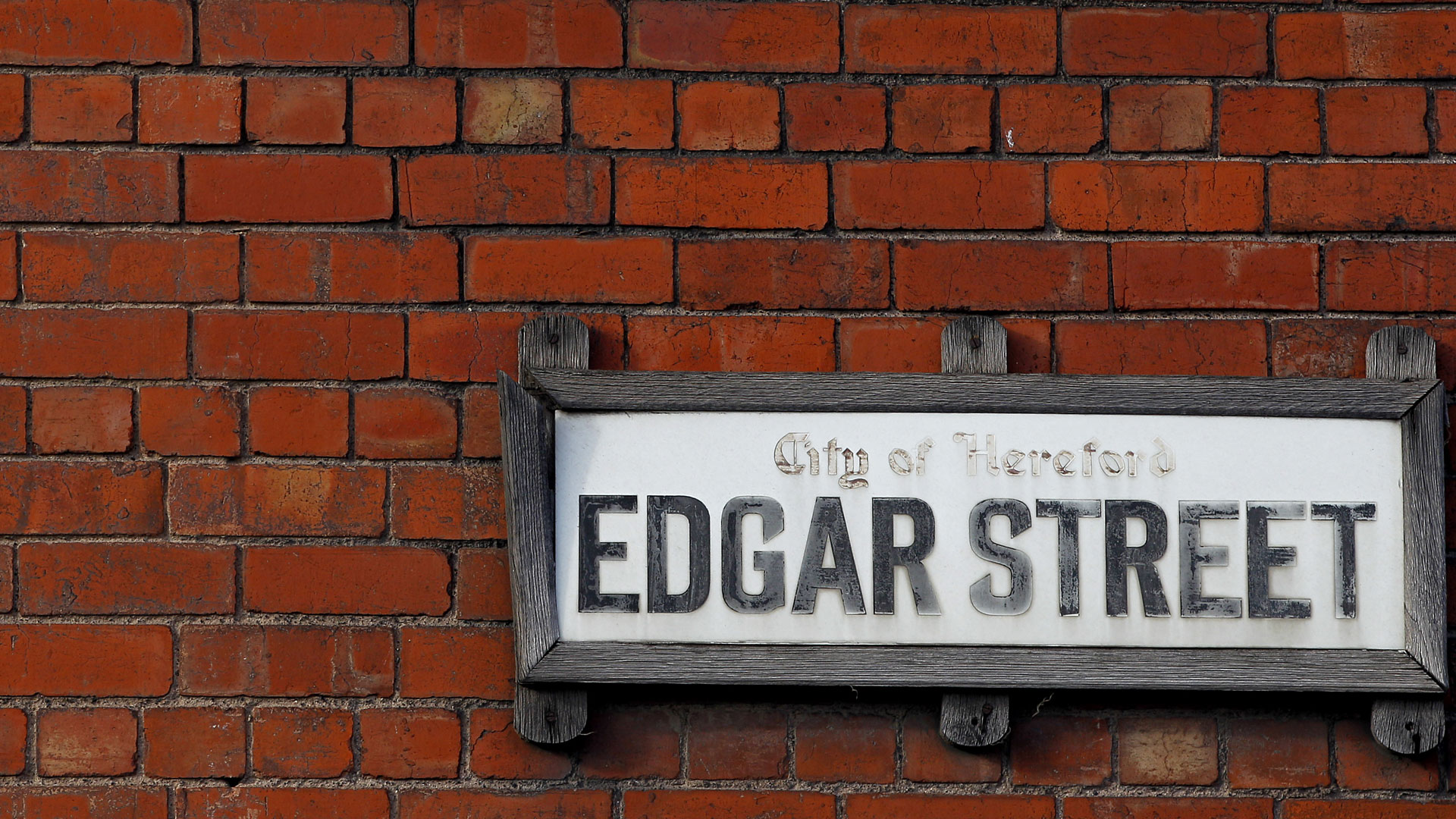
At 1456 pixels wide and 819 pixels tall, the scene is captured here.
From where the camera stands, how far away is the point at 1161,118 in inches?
49.7

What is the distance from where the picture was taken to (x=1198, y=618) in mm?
1195

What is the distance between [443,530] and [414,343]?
0.78 feet

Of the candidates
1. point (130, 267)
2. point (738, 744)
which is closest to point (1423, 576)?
point (738, 744)

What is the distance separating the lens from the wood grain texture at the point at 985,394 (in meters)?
1.21

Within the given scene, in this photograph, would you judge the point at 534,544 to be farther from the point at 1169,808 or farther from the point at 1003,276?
the point at 1169,808

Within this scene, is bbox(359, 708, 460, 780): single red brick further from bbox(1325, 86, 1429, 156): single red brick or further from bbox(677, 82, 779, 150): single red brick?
bbox(1325, 86, 1429, 156): single red brick

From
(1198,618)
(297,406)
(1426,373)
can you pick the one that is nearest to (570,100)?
(297,406)

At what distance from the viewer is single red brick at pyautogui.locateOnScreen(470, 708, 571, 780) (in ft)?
4.06

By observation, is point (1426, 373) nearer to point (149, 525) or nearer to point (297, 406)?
point (297, 406)

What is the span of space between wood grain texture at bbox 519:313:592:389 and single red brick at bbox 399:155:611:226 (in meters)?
0.13

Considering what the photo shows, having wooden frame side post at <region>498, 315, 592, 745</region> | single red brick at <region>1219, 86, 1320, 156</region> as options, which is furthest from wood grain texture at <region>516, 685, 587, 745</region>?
single red brick at <region>1219, 86, 1320, 156</region>

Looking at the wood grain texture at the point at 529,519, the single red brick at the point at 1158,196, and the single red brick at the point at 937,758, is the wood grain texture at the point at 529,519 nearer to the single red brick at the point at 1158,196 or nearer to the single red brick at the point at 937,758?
the single red brick at the point at 937,758

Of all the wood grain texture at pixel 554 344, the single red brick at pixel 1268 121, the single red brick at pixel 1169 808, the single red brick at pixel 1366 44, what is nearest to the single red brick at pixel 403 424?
the wood grain texture at pixel 554 344

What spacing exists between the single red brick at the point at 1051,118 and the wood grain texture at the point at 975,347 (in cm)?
23
